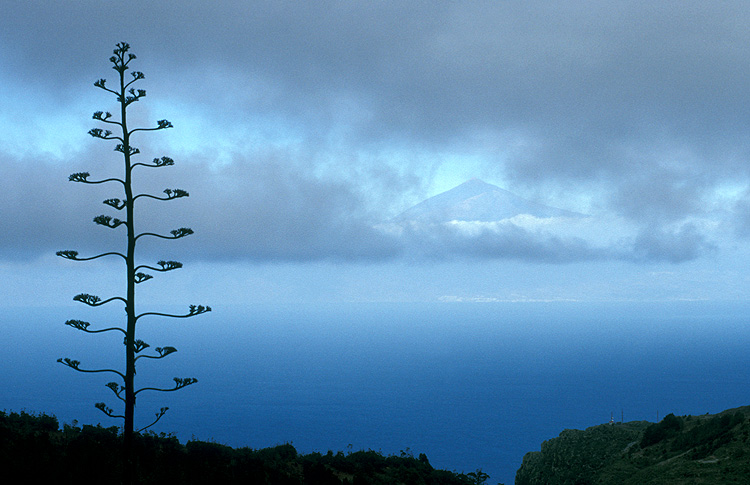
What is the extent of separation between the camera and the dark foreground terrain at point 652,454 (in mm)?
33625

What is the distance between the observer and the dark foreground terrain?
3362cm

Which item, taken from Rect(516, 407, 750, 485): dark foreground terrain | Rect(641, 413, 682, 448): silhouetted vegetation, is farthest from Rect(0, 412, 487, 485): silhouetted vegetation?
Rect(641, 413, 682, 448): silhouetted vegetation

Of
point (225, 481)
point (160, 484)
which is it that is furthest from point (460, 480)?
point (160, 484)

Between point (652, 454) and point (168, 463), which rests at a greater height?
point (168, 463)

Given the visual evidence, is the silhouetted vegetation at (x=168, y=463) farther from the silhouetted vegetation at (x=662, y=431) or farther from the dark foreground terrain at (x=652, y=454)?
the silhouetted vegetation at (x=662, y=431)

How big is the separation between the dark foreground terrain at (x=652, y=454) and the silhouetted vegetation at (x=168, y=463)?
47.8 ft

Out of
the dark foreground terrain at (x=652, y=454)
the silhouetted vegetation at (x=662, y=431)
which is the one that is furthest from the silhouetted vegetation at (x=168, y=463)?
the silhouetted vegetation at (x=662, y=431)

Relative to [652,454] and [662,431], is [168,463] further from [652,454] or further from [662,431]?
[662,431]

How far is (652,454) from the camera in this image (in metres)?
44.1

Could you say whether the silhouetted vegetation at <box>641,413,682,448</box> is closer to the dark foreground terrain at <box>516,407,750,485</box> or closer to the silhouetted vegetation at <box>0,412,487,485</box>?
the dark foreground terrain at <box>516,407,750,485</box>

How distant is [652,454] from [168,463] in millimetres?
38493

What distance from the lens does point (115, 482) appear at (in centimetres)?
1800

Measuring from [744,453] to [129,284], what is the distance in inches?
1471

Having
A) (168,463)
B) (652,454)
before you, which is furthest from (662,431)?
(168,463)
